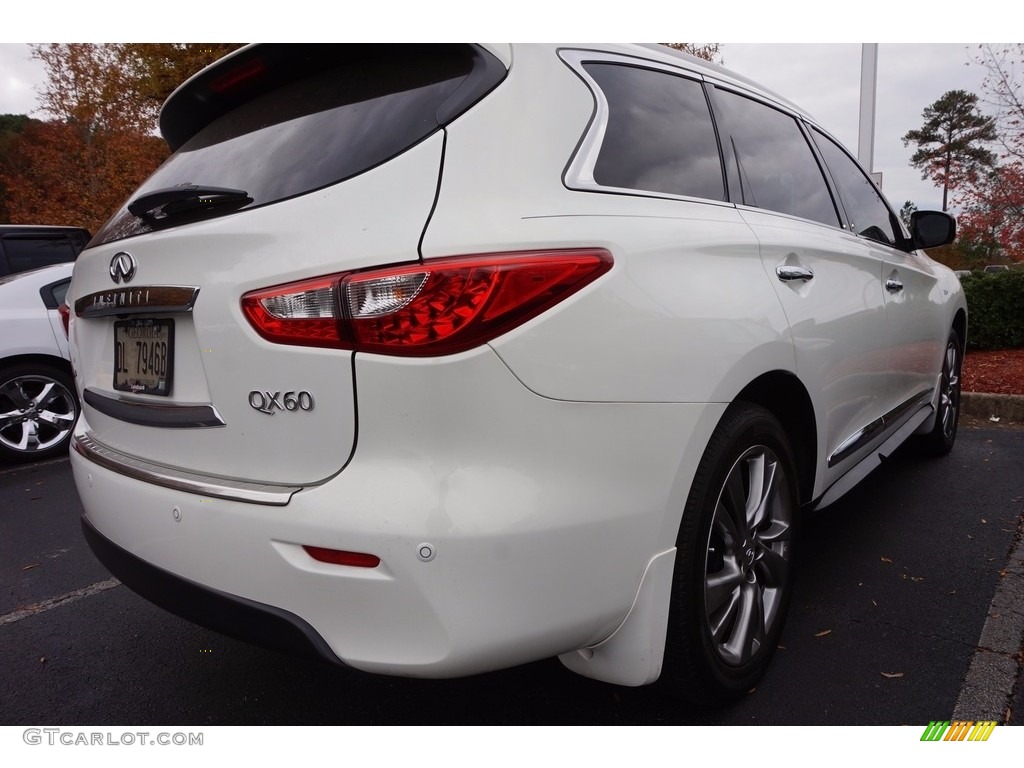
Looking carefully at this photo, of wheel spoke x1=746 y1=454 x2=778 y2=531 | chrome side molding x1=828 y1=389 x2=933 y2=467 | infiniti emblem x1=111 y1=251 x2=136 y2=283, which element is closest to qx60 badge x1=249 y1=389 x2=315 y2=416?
infiniti emblem x1=111 y1=251 x2=136 y2=283

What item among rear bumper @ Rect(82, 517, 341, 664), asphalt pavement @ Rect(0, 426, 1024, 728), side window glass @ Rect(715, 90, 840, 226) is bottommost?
asphalt pavement @ Rect(0, 426, 1024, 728)

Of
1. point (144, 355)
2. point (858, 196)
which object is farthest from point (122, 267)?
point (858, 196)

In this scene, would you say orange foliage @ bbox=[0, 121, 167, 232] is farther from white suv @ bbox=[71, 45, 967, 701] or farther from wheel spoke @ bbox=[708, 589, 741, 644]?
wheel spoke @ bbox=[708, 589, 741, 644]

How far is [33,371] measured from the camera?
5.34 metres

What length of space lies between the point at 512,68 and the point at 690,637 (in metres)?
1.38

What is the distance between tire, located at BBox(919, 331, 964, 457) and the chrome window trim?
410 cm

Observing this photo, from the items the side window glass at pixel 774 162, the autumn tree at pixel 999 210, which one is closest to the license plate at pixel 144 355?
the side window glass at pixel 774 162

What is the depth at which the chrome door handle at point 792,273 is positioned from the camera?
83.8 inches

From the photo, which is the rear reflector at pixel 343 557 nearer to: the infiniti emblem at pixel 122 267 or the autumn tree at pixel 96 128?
the infiniti emblem at pixel 122 267

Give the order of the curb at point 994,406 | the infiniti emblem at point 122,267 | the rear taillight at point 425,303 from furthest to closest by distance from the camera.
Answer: the curb at point 994,406 < the infiniti emblem at point 122,267 < the rear taillight at point 425,303

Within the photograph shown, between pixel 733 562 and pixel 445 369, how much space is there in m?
1.11

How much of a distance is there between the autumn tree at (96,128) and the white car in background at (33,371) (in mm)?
9742

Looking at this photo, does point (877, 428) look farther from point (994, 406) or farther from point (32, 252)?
point (32, 252)

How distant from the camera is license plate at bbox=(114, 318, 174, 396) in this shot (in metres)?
1.72
